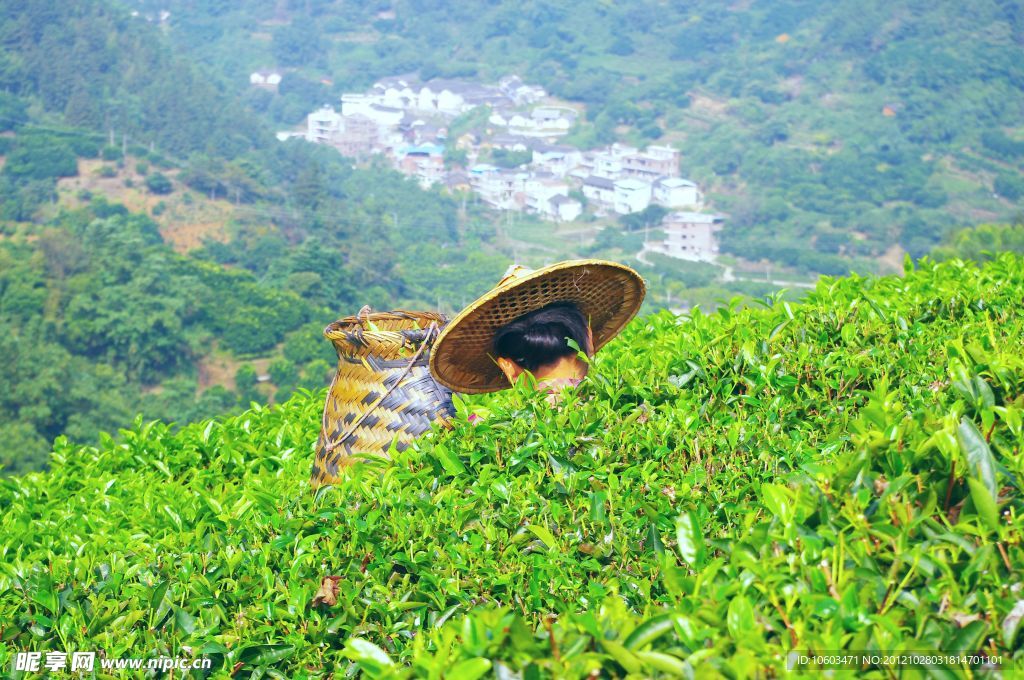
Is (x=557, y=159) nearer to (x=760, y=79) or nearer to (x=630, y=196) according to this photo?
(x=630, y=196)

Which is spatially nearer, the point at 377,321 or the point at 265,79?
the point at 377,321

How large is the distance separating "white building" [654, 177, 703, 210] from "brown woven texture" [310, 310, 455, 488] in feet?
195

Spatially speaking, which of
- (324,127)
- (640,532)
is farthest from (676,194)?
(640,532)

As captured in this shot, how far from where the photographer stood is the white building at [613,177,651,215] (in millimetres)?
60406

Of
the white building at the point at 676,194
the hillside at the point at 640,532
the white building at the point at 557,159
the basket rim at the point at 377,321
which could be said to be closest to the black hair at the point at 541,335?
the hillside at the point at 640,532

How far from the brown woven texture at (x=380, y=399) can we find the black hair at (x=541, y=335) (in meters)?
0.23

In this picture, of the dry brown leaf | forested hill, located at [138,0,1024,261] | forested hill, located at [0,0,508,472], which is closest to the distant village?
forested hill, located at [138,0,1024,261]

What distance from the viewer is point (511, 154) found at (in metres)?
68.2

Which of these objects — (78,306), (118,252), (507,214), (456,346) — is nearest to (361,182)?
(507,214)

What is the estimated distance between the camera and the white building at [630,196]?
60.4m

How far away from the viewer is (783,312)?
101 inches

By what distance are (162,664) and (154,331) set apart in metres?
34.4

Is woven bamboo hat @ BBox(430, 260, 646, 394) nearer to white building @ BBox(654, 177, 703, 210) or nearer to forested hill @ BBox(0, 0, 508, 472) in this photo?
forested hill @ BBox(0, 0, 508, 472)

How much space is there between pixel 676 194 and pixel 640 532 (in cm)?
6047
